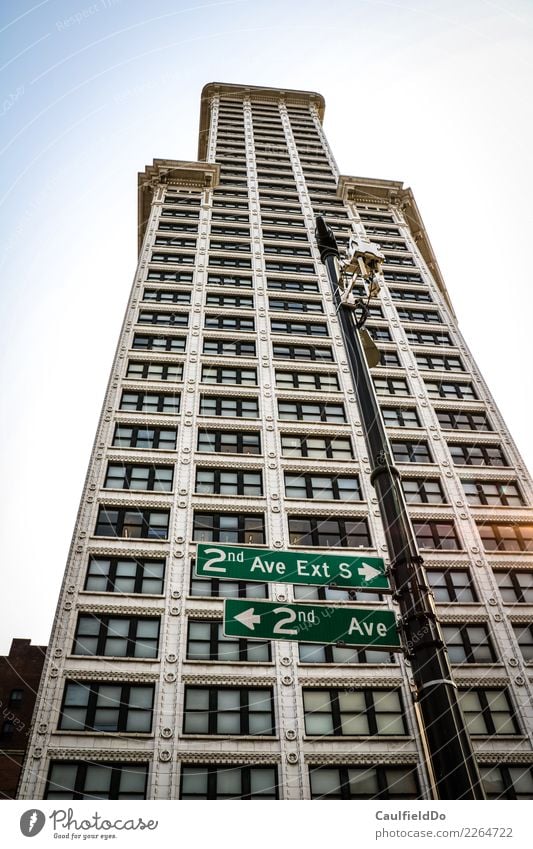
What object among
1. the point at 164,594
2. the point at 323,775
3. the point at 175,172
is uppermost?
the point at 175,172

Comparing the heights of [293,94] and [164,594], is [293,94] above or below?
above

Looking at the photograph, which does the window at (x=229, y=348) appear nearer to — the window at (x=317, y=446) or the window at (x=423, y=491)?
the window at (x=317, y=446)

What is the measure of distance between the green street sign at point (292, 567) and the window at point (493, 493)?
1987cm

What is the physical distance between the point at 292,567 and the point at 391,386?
24.9 meters

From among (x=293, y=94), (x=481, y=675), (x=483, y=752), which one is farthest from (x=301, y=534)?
(x=293, y=94)

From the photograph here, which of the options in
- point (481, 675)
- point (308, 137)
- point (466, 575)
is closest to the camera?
point (481, 675)

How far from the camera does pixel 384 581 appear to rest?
8.16 meters

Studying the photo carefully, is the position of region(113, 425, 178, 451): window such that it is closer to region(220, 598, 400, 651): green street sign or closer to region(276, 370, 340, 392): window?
region(276, 370, 340, 392): window

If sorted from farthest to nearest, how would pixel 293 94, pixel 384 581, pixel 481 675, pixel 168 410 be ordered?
pixel 293 94 → pixel 168 410 → pixel 481 675 → pixel 384 581

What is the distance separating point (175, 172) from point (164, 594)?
38.0 meters

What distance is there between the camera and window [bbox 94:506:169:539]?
23484 mm

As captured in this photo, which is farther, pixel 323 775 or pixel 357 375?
pixel 323 775

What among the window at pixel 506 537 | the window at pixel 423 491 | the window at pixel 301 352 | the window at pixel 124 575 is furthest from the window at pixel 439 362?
the window at pixel 124 575
